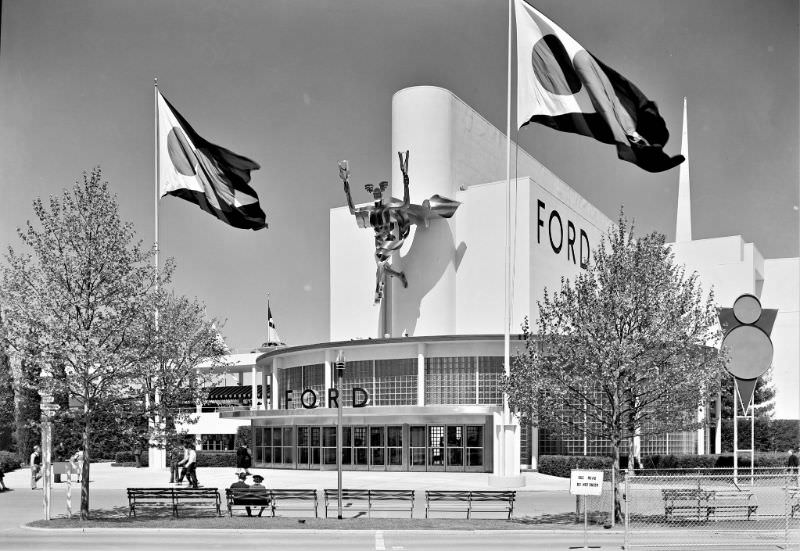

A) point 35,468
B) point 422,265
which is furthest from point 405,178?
point 35,468

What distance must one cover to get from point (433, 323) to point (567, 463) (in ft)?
A: 48.5

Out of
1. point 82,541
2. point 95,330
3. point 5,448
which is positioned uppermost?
point 95,330

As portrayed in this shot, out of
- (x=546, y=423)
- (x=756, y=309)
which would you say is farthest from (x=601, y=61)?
(x=756, y=309)

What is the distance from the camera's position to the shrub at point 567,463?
4184 centimetres

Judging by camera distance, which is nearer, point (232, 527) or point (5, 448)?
point (232, 527)

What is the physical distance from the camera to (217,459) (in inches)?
2231

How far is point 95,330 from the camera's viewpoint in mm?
23109

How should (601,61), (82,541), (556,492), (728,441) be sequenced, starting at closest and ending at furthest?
(82,541) → (601,61) → (556,492) → (728,441)

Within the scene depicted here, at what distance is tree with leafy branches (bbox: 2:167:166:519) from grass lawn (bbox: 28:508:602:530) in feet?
3.64

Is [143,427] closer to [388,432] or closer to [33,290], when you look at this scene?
[33,290]

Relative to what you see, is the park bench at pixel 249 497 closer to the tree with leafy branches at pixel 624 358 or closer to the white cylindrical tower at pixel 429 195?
the tree with leafy branches at pixel 624 358

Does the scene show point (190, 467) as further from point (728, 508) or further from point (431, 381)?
point (728, 508)

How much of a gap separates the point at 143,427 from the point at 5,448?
5269 centimetres

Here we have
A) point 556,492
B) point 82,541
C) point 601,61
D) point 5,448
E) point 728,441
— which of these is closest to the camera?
point 82,541
